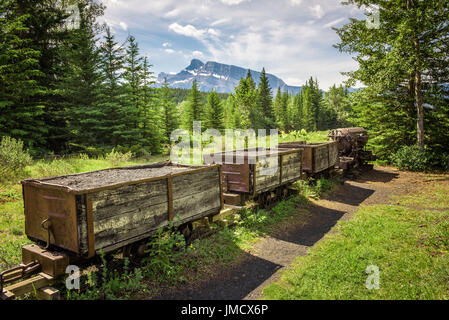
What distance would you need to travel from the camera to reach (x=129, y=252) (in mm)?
5012

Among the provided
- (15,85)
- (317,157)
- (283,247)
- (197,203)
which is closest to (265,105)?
(15,85)

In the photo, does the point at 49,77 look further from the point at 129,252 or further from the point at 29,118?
the point at 129,252

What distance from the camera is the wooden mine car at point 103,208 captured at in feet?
13.2

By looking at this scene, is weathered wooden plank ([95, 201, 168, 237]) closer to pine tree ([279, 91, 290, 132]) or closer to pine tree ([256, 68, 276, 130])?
pine tree ([256, 68, 276, 130])

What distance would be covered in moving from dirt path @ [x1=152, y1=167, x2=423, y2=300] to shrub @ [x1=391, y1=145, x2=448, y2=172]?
3.58 meters

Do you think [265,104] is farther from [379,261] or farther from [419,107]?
[379,261]

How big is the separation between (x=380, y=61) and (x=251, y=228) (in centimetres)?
1432

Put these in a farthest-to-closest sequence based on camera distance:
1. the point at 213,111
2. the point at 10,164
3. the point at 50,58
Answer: the point at 213,111, the point at 50,58, the point at 10,164

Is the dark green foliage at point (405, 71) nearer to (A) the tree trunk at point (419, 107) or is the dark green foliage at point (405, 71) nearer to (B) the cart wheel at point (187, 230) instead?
(A) the tree trunk at point (419, 107)

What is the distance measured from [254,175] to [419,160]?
44.3ft

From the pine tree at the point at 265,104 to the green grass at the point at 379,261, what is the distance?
52.9 m

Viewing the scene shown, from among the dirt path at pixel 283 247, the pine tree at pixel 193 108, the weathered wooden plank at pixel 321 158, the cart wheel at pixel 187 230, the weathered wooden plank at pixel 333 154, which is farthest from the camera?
the pine tree at pixel 193 108

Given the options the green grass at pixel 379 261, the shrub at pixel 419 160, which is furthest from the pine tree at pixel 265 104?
the green grass at pixel 379 261

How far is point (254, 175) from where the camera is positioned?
315 inches
